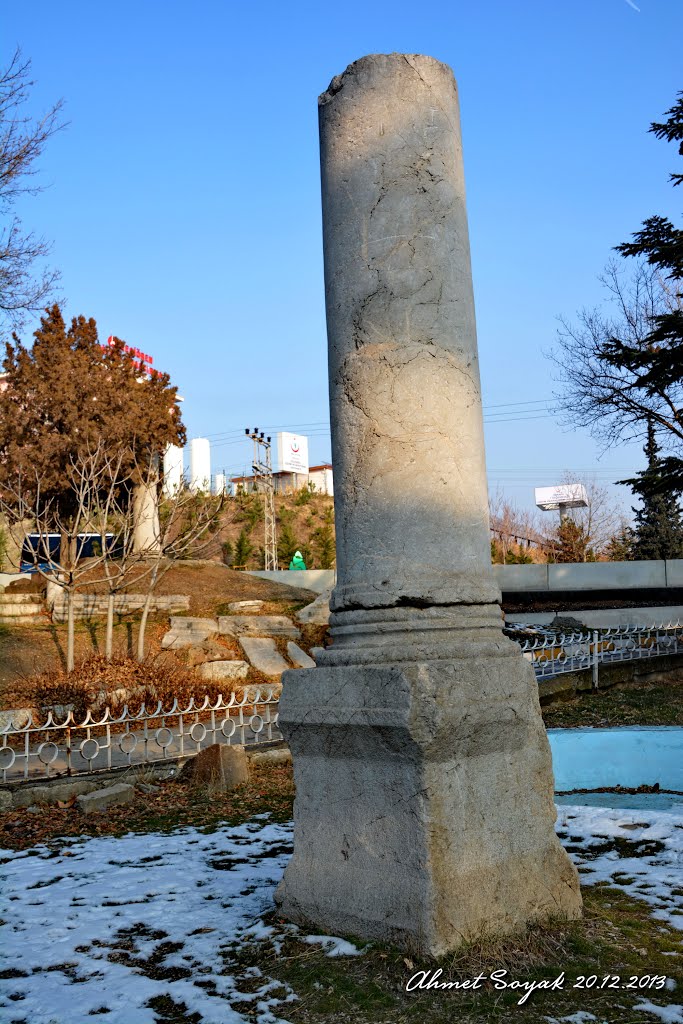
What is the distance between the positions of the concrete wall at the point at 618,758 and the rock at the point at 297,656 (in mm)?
7122

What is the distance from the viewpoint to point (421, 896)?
2918mm

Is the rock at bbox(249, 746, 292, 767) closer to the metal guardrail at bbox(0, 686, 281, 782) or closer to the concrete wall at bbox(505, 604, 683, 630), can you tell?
the metal guardrail at bbox(0, 686, 281, 782)

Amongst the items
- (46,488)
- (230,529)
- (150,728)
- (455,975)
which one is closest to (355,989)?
(455,975)

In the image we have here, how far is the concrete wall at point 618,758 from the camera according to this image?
810cm

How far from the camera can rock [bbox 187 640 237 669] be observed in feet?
47.6

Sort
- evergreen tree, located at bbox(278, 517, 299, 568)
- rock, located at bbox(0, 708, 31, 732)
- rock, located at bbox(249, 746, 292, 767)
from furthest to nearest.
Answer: evergreen tree, located at bbox(278, 517, 299, 568) < rock, located at bbox(0, 708, 31, 732) < rock, located at bbox(249, 746, 292, 767)

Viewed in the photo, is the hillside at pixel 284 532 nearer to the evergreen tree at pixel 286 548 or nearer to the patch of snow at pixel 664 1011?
the evergreen tree at pixel 286 548

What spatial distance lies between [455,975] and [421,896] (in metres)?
0.27

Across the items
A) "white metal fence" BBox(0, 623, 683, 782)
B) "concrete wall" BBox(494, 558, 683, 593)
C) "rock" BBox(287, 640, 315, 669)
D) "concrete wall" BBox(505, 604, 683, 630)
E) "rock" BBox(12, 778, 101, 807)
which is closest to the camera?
"rock" BBox(12, 778, 101, 807)

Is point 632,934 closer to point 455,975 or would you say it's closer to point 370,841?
point 455,975

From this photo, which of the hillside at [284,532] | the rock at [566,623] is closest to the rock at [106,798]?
the rock at [566,623]

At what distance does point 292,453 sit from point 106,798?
185 ft

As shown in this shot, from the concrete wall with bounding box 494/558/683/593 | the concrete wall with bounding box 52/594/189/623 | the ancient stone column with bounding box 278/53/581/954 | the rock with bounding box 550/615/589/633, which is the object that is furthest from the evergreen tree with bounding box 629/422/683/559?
the ancient stone column with bounding box 278/53/581/954

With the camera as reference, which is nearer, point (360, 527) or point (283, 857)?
point (360, 527)
